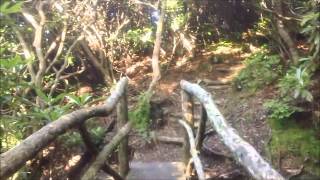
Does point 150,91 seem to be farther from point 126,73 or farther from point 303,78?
point 303,78

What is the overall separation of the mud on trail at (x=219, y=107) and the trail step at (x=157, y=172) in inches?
20.4

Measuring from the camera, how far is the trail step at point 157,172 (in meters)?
4.99

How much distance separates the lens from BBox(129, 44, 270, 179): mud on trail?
625 centimetres

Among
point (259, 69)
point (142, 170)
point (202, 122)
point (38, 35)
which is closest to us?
point (202, 122)

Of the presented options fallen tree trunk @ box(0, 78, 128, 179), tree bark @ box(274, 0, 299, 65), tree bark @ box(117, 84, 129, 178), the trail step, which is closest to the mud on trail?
the trail step

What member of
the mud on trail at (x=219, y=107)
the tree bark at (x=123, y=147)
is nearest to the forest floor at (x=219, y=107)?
the mud on trail at (x=219, y=107)

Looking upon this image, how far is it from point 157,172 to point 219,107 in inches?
134

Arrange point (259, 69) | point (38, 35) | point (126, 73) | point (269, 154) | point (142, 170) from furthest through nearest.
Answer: point (126, 73), point (259, 69), point (38, 35), point (269, 154), point (142, 170)

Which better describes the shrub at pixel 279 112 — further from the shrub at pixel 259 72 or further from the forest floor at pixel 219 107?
the shrub at pixel 259 72

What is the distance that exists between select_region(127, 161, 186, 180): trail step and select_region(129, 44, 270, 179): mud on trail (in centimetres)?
52

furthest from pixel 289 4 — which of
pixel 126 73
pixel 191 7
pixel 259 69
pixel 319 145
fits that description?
pixel 126 73

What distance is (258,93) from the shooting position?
8055 millimetres

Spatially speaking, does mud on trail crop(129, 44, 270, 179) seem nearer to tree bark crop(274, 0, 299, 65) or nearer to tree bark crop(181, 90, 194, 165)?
tree bark crop(181, 90, 194, 165)

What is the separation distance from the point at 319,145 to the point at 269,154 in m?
0.68
